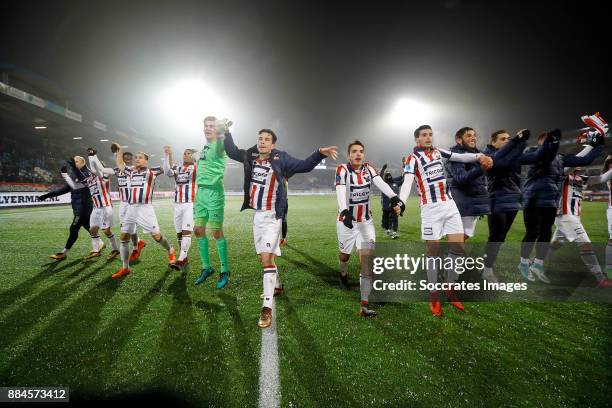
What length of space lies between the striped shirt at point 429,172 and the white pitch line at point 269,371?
276 centimetres

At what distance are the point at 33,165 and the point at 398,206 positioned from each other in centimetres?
4047

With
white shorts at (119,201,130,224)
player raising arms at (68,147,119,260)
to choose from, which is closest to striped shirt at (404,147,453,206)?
white shorts at (119,201,130,224)

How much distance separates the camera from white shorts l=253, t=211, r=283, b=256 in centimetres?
356

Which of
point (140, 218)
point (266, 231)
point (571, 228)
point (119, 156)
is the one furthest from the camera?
point (140, 218)

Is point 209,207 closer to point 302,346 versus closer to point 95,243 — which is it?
point 302,346

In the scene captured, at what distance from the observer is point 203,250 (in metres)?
4.93

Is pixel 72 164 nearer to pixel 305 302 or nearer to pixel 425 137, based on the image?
pixel 305 302

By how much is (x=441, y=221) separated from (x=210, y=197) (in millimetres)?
3784

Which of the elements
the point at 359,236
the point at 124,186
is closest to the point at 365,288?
the point at 359,236

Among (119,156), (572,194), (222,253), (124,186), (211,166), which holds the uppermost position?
(119,156)

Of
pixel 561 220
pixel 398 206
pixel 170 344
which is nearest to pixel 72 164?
pixel 170 344

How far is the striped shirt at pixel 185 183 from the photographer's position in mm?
6426

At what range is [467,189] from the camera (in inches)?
182

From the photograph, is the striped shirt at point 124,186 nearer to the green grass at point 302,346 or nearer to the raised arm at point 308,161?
the green grass at point 302,346
